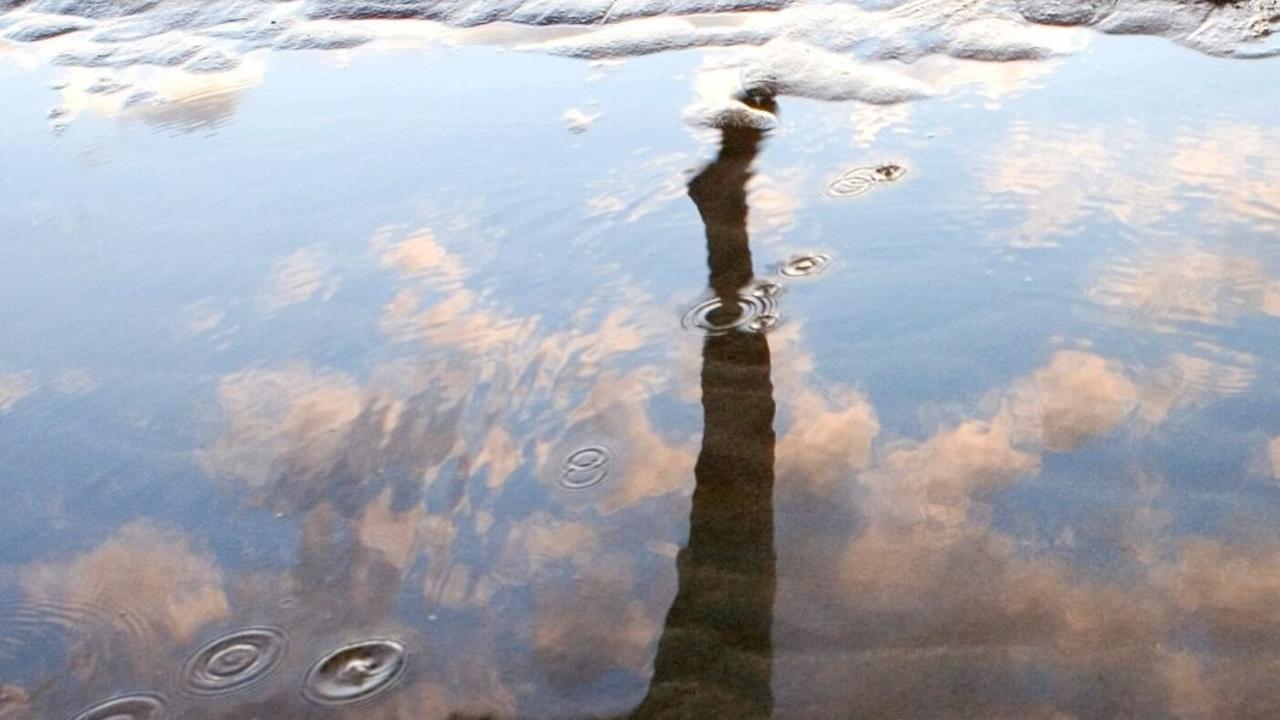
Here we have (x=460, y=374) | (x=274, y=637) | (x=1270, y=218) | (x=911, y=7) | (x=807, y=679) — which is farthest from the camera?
(x=911, y=7)

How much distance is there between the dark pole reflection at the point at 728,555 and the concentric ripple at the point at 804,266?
10 centimetres

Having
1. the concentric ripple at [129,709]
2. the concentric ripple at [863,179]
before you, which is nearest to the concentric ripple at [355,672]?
the concentric ripple at [129,709]

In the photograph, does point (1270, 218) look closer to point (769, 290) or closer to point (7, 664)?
point (769, 290)

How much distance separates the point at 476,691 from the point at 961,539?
922 millimetres

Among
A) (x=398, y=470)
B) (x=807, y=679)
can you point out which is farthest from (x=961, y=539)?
(x=398, y=470)

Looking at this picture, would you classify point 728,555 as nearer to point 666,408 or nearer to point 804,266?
point 666,408

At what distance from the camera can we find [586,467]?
264 cm

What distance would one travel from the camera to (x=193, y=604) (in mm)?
2402

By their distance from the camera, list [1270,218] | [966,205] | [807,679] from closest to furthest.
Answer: [807,679], [1270,218], [966,205]

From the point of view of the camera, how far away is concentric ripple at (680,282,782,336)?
305cm

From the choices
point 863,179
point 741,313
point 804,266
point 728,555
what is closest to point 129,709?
point 728,555

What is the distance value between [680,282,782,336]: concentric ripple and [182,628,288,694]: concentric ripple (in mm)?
1264

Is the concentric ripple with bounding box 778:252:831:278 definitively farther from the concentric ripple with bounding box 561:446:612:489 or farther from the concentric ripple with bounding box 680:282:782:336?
the concentric ripple with bounding box 561:446:612:489

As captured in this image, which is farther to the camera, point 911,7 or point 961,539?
point 911,7
